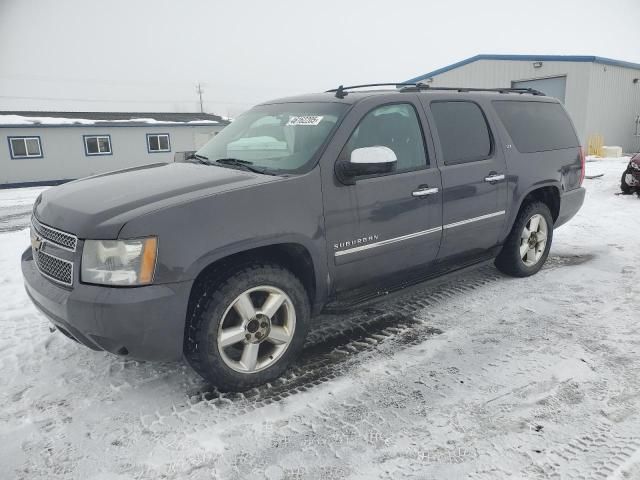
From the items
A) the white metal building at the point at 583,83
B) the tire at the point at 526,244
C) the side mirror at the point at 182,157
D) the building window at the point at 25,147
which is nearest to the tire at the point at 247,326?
the side mirror at the point at 182,157

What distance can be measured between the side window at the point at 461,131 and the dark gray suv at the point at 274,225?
0.01 meters

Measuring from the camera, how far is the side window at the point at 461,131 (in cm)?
389

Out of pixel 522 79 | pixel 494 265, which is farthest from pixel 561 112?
pixel 522 79

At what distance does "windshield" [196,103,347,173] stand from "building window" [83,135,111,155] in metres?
22.2

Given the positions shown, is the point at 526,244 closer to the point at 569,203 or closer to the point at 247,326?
the point at 569,203

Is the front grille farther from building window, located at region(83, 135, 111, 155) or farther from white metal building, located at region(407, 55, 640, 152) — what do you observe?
building window, located at region(83, 135, 111, 155)

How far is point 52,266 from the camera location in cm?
277

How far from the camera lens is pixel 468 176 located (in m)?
3.97

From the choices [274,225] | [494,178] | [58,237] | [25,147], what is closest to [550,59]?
[494,178]

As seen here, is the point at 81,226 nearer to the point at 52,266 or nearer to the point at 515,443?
the point at 52,266

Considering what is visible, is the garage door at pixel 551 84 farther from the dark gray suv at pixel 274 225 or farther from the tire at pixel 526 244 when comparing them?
the dark gray suv at pixel 274 225

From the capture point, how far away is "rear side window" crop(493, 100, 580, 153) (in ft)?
15.0

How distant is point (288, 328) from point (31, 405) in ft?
5.40

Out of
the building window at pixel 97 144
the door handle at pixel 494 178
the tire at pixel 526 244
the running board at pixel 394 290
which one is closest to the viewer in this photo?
the running board at pixel 394 290
